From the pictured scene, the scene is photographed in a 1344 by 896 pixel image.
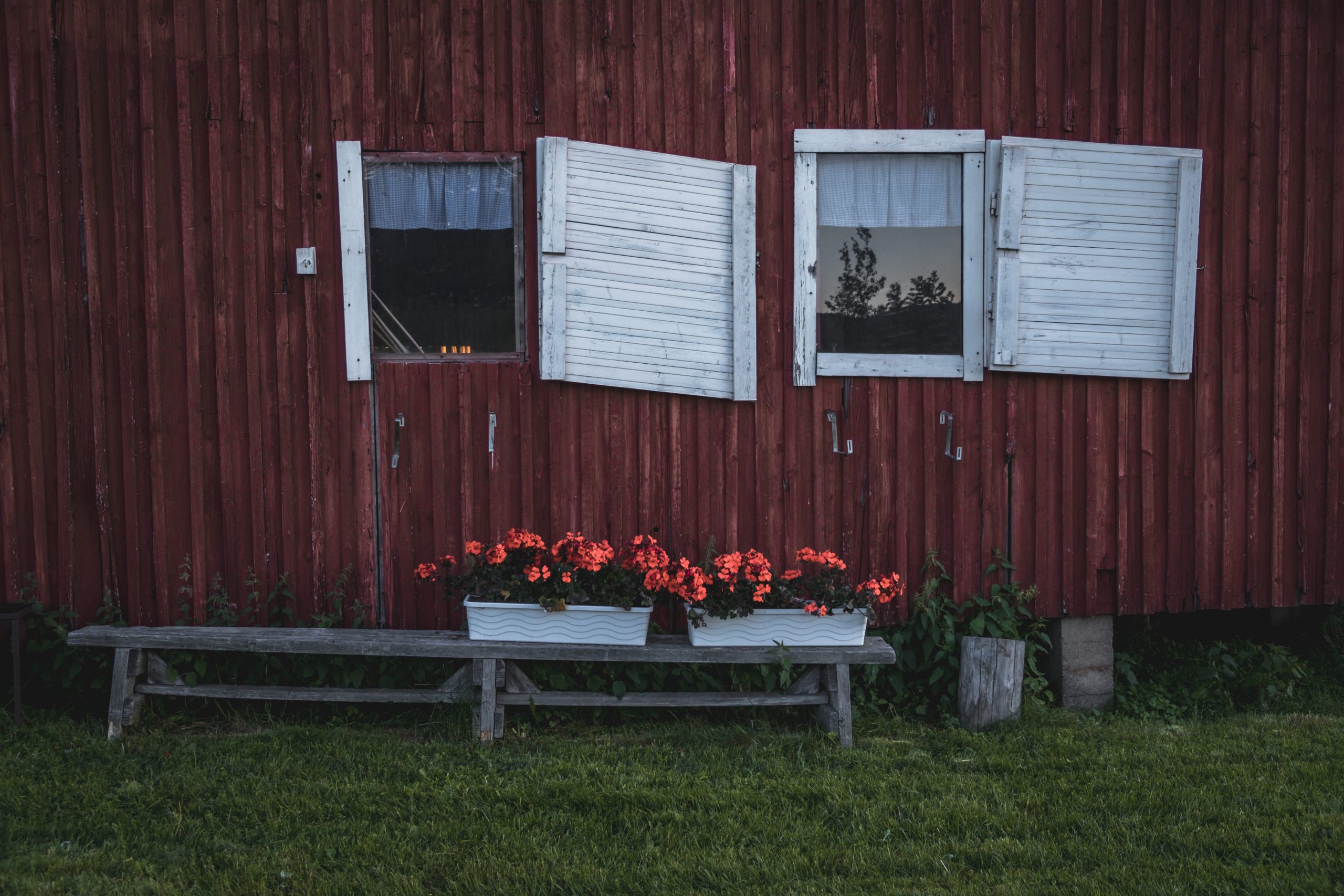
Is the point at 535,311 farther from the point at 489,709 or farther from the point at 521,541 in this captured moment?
the point at 489,709

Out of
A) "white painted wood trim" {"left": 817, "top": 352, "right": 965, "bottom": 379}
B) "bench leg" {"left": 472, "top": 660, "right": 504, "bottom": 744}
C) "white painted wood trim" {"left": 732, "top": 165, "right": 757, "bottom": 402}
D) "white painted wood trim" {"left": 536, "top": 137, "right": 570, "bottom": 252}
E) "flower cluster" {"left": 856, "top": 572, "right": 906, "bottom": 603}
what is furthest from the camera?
"white painted wood trim" {"left": 817, "top": 352, "right": 965, "bottom": 379}

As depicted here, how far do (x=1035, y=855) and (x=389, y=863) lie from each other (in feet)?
7.38

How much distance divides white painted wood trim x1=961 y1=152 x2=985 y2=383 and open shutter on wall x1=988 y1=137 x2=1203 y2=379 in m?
0.06

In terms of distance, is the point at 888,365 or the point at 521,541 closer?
the point at 521,541

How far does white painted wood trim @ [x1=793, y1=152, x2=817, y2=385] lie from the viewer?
5.04m

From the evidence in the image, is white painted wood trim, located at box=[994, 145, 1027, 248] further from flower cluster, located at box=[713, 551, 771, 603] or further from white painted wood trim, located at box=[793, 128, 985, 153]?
flower cluster, located at box=[713, 551, 771, 603]

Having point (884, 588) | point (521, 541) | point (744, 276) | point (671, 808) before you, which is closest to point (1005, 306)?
point (744, 276)

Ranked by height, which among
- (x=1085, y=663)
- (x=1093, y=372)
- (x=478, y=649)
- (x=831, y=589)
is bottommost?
(x=1085, y=663)

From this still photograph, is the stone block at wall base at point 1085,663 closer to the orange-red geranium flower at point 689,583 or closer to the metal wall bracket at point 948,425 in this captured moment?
the metal wall bracket at point 948,425

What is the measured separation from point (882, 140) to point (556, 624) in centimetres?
302

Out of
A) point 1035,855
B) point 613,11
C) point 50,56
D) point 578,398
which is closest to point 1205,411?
point 1035,855

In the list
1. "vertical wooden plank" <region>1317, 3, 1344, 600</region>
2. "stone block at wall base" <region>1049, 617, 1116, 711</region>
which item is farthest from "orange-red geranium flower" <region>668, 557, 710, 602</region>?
"vertical wooden plank" <region>1317, 3, 1344, 600</region>

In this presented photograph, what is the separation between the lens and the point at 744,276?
198 inches

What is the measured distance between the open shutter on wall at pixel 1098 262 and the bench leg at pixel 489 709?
305 cm
